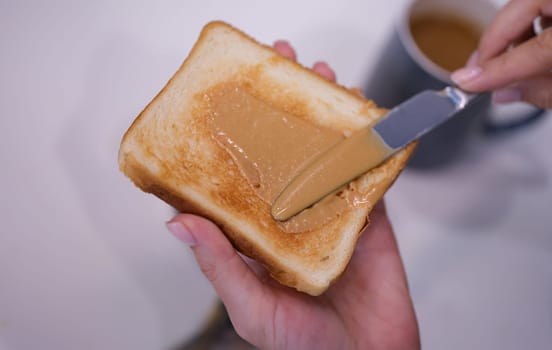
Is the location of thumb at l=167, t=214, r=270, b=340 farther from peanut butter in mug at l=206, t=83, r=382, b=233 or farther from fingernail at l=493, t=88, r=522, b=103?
fingernail at l=493, t=88, r=522, b=103

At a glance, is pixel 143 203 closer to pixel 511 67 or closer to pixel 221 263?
pixel 221 263

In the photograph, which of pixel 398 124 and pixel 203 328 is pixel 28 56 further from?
pixel 398 124

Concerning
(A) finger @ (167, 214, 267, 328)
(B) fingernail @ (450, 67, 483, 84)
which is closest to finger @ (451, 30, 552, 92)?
(B) fingernail @ (450, 67, 483, 84)

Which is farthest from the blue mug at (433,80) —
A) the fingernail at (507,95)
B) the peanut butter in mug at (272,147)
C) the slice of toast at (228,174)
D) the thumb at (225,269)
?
the thumb at (225,269)

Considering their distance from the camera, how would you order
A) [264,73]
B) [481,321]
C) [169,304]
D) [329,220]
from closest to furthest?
[329,220] < [264,73] < [169,304] < [481,321]

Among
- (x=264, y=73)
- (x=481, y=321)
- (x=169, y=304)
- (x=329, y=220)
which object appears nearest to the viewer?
(x=329, y=220)

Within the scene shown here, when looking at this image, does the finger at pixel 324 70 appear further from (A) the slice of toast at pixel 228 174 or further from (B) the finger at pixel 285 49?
(A) the slice of toast at pixel 228 174

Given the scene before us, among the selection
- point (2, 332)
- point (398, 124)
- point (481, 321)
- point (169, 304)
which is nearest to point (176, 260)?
point (169, 304)
